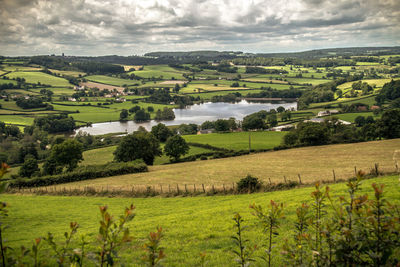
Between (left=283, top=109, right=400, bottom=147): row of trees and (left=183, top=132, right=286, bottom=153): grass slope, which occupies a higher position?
(left=283, top=109, right=400, bottom=147): row of trees

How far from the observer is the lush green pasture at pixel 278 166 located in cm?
3788

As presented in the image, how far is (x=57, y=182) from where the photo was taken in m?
44.8

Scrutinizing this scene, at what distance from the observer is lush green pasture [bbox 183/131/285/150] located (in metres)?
67.8

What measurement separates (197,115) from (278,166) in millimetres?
105459

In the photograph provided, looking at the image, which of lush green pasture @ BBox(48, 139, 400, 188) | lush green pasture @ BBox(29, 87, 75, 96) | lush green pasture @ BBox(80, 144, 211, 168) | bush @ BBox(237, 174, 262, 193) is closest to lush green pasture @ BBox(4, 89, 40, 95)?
lush green pasture @ BBox(29, 87, 75, 96)

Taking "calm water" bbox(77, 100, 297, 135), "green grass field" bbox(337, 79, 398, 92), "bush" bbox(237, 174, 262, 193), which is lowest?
"calm water" bbox(77, 100, 297, 135)

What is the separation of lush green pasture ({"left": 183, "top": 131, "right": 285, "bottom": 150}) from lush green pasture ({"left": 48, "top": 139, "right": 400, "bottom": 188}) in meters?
15.0

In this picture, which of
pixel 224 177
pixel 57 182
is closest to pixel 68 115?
pixel 57 182

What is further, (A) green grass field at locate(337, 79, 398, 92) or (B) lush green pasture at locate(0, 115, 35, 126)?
(A) green grass field at locate(337, 79, 398, 92)

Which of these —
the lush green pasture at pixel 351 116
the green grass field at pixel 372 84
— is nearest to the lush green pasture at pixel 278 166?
the lush green pasture at pixel 351 116

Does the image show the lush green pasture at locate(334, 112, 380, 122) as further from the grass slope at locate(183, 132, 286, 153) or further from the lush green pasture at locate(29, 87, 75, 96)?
the lush green pasture at locate(29, 87, 75, 96)

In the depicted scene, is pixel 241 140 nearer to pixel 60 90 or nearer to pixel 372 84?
pixel 372 84

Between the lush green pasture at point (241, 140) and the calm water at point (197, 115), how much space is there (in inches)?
1703

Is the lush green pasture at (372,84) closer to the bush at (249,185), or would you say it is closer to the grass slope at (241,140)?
the grass slope at (241,140)
